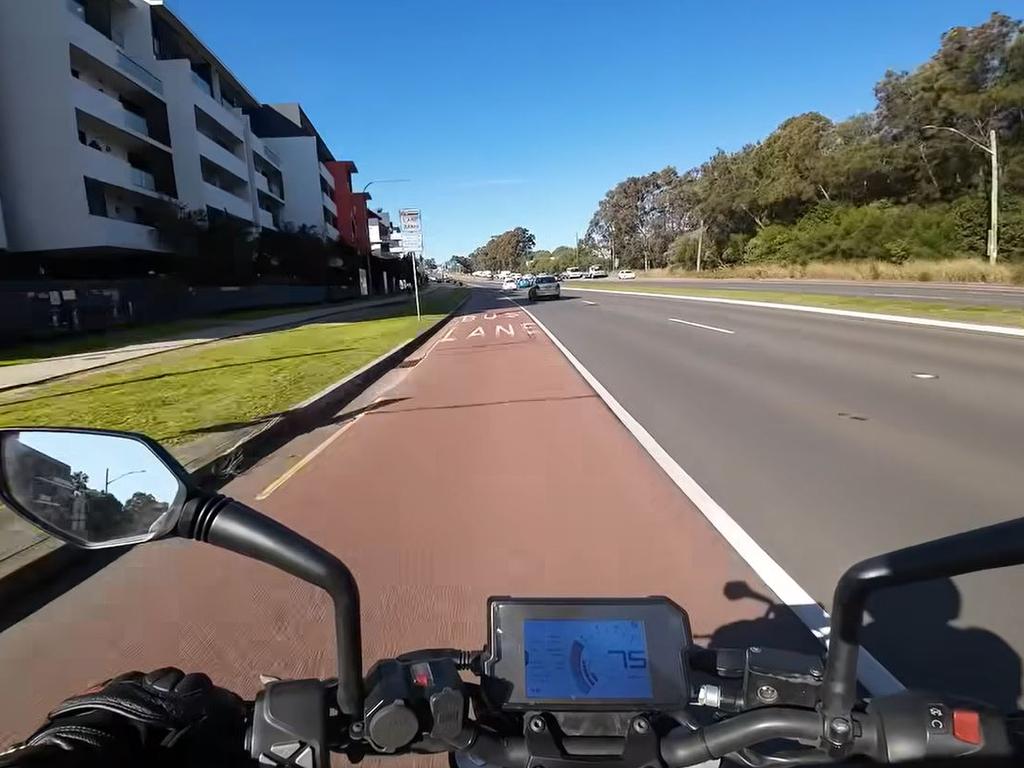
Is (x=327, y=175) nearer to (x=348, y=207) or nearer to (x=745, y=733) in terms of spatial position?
(x=348, y=207)

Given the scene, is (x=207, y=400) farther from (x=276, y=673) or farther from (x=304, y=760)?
(x=304, y=760)

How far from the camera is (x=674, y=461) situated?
7.19m

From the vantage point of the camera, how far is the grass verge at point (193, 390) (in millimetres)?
9797

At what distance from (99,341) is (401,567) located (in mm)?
23023

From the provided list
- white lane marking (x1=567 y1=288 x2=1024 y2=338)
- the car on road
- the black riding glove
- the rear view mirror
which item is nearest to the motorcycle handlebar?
the black riding glove

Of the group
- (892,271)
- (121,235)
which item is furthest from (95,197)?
(892,271)

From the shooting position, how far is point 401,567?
188 inches

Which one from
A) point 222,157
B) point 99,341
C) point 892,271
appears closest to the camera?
point 99,341

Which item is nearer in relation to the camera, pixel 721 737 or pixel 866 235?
pixel 721 737

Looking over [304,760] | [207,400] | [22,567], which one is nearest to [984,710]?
[304,760]

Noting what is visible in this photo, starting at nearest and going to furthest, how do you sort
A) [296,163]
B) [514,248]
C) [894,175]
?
1. [894,175]
2. [296,163]
3. [514,248]

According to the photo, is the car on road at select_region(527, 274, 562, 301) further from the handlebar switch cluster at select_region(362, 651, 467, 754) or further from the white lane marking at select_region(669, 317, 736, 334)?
the handlebar switch cluster at select_region(362, 651, 467, 754)

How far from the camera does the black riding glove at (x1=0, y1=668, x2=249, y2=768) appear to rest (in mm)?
1556

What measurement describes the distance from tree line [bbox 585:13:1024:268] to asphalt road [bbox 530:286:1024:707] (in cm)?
3140
